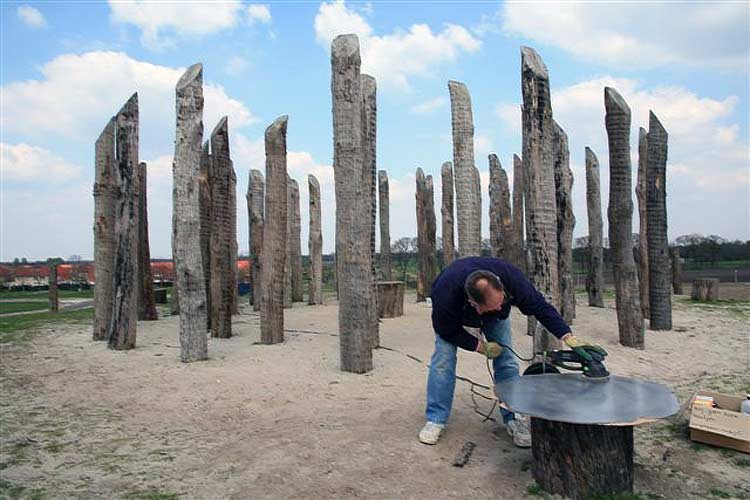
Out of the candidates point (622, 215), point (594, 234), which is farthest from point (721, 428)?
point (594, 234)

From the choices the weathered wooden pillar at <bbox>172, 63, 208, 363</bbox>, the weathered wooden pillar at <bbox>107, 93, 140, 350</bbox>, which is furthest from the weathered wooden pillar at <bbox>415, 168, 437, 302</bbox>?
the weathered wooden pillar at <bbox>172, 63, 208, 363</bbox>

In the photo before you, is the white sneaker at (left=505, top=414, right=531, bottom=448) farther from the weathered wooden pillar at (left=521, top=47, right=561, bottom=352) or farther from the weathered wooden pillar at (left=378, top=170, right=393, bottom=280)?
the weathered wooden pillar at (left=378, top=170, right=393, bottom=280)

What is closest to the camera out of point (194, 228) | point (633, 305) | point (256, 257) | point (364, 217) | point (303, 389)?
point (303, 389)

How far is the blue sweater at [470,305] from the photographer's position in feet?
13.1

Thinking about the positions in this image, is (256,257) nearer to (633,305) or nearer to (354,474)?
(633,305)

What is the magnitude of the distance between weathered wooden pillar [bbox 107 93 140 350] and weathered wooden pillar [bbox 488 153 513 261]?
25.8 feet

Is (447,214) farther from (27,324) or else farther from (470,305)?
(470,305)

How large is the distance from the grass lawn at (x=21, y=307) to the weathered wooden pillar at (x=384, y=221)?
353 inches

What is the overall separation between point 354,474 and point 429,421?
2.69 feet

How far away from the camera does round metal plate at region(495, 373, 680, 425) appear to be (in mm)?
3186

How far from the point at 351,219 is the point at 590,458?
3.58 metres

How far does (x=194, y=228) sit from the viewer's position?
6926mm

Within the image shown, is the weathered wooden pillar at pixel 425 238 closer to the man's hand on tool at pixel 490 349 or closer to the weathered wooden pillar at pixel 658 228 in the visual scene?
the weathered wooden pillar at pixel 658 228

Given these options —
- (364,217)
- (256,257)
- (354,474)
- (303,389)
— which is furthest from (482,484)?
(256,257)
